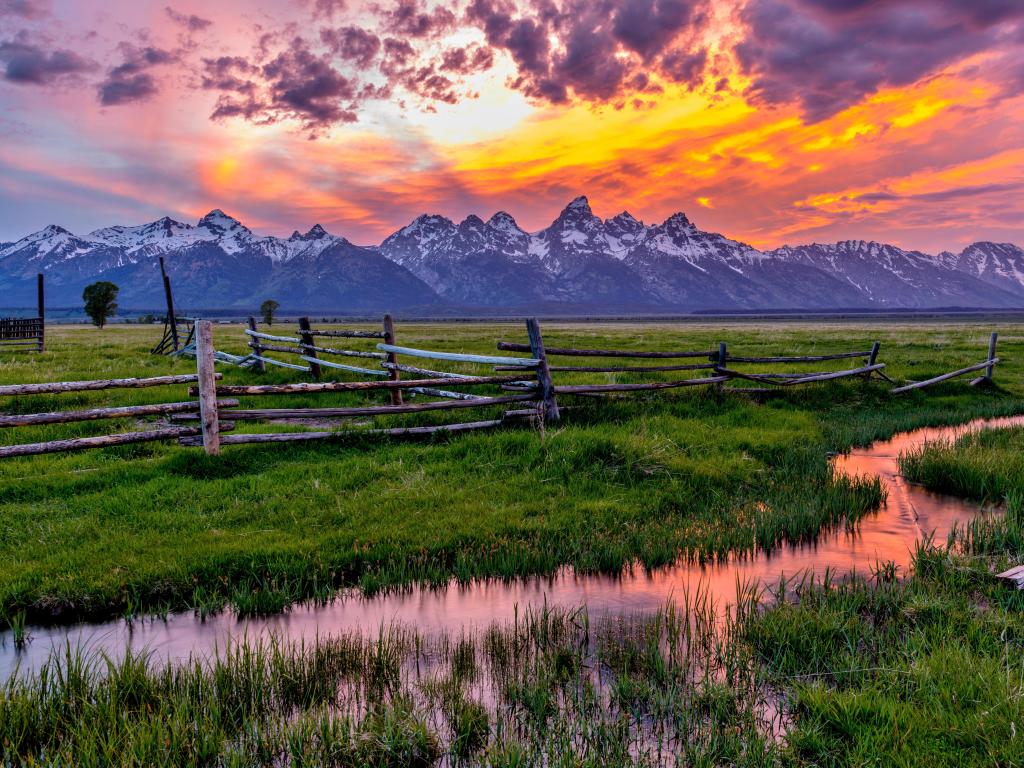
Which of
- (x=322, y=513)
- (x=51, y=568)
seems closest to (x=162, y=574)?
(x=51, y=568)

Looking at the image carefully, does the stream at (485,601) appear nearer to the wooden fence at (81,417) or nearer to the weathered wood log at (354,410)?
the wooden fence at (81,417)

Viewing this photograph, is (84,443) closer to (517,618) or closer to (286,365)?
(517,618)

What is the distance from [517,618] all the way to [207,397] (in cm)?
594

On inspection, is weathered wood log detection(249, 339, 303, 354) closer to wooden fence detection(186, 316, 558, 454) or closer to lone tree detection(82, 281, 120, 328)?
wooden fence detection(186, 316, 558, 454)

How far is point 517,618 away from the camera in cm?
407

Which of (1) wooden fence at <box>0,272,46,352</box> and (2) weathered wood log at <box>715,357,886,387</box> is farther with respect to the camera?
(1) wooden fence at <box>0,272,46,352</box>

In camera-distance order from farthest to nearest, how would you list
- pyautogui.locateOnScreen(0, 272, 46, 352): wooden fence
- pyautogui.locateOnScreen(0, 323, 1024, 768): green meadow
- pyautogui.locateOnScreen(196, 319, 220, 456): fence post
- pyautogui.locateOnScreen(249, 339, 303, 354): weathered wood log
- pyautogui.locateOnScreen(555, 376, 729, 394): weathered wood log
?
pyautogui.locateOnScreen(0, 272, 46, 352): wooden fence < pyautogui.locateOnScreen(249, 339, 303, 354): weathered wood log < pyautogui.locateOnScreen(555, 376, 729, 394): weathered wood log < pyautogui.locateOnScreen(196, 319, 220, 456): fence post < pyautogui.locateOnScreen(0, 323, 1024, 768): green meadow

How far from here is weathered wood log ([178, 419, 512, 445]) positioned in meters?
8.10

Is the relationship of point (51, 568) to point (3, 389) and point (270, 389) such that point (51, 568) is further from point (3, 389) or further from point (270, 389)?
point (270, 389)

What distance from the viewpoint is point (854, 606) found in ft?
13.3

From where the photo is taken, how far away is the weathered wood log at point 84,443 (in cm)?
684

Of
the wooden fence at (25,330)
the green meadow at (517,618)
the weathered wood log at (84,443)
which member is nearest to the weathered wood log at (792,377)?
the green meadow at (517,618)

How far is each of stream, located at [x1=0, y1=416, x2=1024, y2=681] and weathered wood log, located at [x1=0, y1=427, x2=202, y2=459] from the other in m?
3.66

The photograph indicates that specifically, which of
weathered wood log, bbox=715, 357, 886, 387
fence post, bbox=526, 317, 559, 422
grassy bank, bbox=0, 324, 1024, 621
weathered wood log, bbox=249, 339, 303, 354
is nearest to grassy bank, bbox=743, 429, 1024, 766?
grassy bank, bbox=0, 324, 1024, 621
